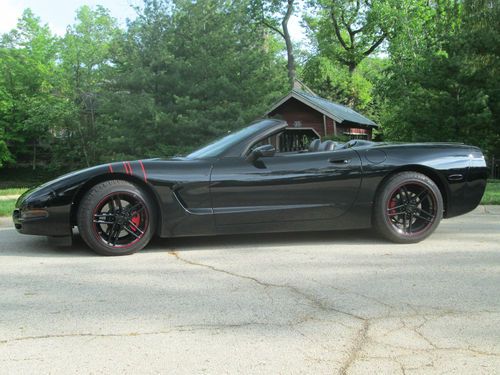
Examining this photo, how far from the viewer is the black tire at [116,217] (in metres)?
4.71

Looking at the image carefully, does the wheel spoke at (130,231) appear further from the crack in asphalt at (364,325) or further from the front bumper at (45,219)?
the crack in asphalt at (364,325)

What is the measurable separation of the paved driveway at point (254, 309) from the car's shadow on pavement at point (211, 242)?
48 millimetres

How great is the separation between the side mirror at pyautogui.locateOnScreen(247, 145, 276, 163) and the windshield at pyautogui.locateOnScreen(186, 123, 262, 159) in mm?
266

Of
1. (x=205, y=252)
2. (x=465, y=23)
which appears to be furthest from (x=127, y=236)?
(x=465, y=23)

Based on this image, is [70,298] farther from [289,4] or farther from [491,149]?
[289,4]

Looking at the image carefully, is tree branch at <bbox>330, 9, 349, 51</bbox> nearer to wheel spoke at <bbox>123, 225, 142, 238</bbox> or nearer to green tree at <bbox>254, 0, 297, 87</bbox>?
green tree at <bbox>254, 0, 297, 87</bbox>

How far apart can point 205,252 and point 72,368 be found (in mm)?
2629

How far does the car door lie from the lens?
16.1 feet

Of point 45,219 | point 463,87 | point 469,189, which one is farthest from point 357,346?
point 463,87

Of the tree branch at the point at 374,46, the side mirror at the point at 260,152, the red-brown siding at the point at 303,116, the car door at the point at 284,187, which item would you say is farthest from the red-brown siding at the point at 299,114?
the tree branch at the point at 374,46

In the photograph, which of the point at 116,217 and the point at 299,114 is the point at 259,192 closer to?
the point at 116,217

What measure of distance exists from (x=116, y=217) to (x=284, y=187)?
166 centimetres

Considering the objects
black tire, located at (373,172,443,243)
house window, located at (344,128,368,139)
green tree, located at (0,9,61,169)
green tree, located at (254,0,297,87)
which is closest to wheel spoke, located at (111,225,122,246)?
black tire, located at (373,172,443,243)

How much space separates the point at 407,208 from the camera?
5324mm
